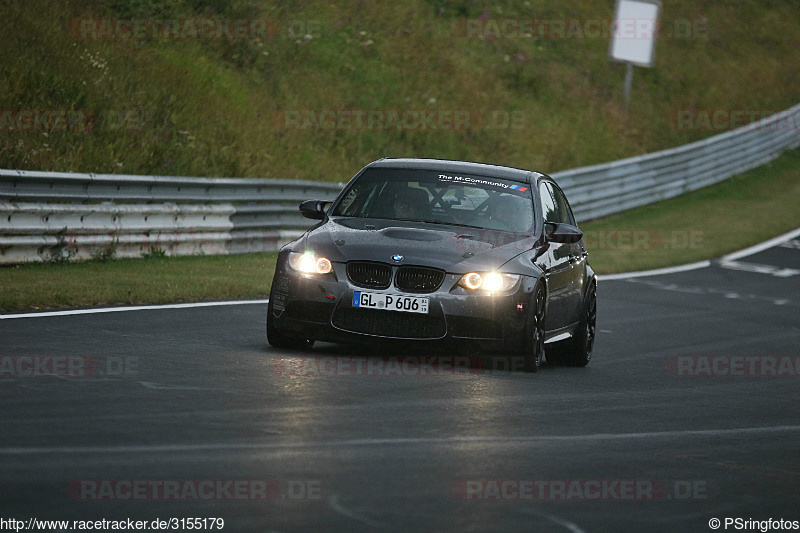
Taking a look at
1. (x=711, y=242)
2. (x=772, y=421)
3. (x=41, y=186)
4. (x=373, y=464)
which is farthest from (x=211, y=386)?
(x=711, y=242)

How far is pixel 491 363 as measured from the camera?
10.6 metres

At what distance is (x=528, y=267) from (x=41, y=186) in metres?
7.69

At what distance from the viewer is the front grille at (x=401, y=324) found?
32.1ft

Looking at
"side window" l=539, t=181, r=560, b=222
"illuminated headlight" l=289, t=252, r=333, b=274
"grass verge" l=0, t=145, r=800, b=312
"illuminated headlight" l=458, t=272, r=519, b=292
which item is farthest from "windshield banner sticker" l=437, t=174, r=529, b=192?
"grass verge" l=0, t=145, r=800, b=312

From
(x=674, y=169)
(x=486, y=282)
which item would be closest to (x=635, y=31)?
(x=674, y=169)

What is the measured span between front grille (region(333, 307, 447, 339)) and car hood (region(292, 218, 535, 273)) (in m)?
0.37

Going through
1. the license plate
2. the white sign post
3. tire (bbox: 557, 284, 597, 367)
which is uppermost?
the white sign post

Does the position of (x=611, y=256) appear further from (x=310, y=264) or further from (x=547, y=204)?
(x=310, y=264)

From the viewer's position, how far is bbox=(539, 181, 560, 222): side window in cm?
1156

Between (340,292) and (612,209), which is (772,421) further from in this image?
(612,209)

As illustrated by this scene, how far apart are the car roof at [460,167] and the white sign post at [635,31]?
84.4 feet

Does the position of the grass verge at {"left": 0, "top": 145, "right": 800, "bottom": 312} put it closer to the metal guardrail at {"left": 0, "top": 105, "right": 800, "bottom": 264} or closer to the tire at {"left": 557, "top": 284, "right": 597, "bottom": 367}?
the metal guardrail at {"left": 0, "top": 105, "right": 800, "bottom": 264}

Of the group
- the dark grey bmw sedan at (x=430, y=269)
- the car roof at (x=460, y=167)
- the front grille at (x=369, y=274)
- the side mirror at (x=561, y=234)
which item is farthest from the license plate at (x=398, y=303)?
the car roof at (x=460, y=167)

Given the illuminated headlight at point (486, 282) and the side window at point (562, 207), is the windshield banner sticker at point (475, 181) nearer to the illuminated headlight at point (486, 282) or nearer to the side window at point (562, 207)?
the side window at point (562, 207)
